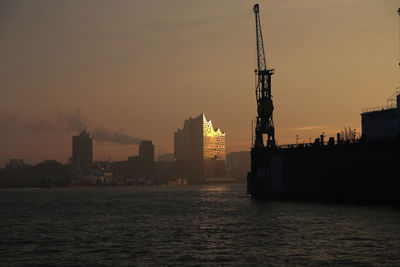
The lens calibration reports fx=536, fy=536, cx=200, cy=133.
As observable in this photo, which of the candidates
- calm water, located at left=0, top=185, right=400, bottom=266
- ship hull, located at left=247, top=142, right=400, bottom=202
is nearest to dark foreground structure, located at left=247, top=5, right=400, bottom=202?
ship hull, located at left=247, top=142, right=400, bottom=202

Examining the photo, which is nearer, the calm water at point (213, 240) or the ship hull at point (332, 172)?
the calm water at point (213, 240)

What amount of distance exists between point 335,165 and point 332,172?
1.68 meters

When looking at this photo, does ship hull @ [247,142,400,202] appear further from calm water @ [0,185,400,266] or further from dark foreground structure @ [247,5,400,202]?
calm water @ [0,185,400,266]

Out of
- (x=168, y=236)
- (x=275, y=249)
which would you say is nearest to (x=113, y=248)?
(x=168, y=236)

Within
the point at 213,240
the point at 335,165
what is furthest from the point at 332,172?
the point at 213,240

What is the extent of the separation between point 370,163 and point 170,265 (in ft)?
221

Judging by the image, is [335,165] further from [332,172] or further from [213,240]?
[213,240]

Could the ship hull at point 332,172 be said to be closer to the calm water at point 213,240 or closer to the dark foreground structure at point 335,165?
the dark foreground structure at point 335,165

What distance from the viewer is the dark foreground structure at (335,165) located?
9644 centimetres

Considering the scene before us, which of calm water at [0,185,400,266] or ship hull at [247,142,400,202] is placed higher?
ship hull at [247,142,400,202]

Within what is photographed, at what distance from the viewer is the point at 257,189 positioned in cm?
14238

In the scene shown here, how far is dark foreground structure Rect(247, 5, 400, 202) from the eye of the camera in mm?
96438

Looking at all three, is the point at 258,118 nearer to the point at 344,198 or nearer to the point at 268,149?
the point at 268,149

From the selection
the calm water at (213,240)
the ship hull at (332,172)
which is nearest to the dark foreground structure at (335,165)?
the ship hull at (332,172)
